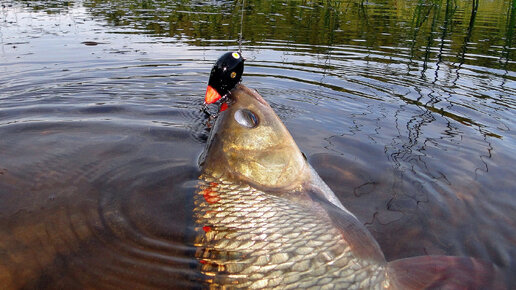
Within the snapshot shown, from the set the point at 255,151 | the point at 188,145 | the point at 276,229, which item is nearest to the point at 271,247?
the point at 276,229

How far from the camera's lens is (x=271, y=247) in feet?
6.28

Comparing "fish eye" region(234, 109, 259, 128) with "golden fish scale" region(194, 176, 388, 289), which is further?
"fish eye" region(234, 109, 259, 128)

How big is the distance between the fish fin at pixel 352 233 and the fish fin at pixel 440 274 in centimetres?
11

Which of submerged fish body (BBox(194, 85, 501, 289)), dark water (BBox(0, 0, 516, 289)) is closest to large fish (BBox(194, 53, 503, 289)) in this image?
submerged fish body (BBox(194, 85, 501, 289))

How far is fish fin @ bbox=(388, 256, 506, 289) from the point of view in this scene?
195 centimetres

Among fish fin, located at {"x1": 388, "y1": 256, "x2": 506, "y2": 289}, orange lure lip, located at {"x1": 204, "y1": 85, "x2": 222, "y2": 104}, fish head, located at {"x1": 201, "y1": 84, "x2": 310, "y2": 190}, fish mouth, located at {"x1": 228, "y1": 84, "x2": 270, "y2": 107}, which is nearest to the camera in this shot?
fish fin, located at {"x1": 388, "y1": 256, "x2": 506, "y2": 289}

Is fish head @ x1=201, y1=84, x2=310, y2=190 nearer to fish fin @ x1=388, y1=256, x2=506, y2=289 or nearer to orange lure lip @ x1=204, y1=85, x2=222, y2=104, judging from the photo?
orange lure lip @ x1=204, y1=85, x2=222, y2=104

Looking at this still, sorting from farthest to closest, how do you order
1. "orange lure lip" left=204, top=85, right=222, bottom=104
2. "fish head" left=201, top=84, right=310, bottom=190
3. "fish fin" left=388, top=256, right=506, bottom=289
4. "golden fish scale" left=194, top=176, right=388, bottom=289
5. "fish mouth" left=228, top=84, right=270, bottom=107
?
1. "orange lure lip" left=204, top=85, right=222, bottom=104
2. "fish mouth" left=228, top=84, right=270, bottom=107
3. "fish head" left=201, top=84, right=310, bottom=190
4. "fish fin" left=388, top=256, right=506, bottom=289
5. "golden fish scale" left=194, top=176, right=388, bottom=289

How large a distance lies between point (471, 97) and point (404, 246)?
384cm

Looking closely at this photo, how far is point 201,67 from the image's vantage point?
6836 millimetres

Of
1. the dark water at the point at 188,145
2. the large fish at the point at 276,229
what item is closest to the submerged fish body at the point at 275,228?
the large fish at the point at 276,229

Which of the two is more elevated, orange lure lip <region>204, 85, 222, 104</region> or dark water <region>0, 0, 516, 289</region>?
orange lure lip <region>204, 85, 222, 104</region>

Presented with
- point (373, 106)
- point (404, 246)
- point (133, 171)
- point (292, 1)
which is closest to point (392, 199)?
point (404, 246)

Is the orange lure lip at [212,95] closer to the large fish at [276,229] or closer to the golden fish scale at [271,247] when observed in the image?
the large fish at [276,229]
